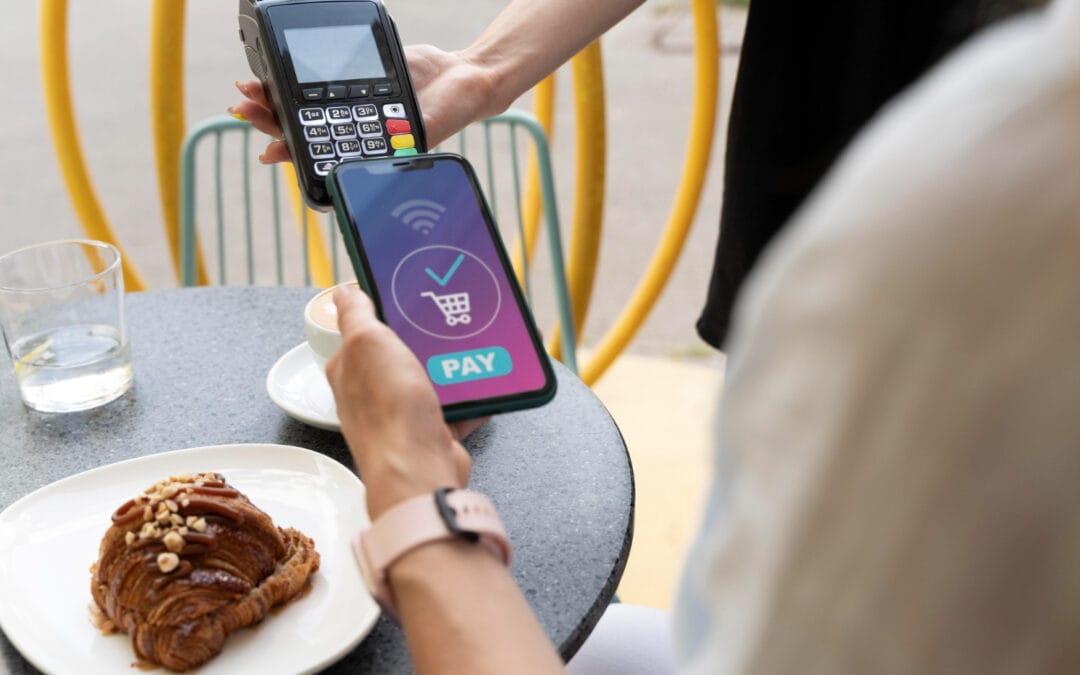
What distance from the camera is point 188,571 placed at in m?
0.58

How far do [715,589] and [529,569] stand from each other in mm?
345

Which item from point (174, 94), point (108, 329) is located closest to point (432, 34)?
point (174, 94)

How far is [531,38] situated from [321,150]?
0.30 metres

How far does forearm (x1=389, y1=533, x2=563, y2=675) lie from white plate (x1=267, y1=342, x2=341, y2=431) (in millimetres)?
304

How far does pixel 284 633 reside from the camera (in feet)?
1.95

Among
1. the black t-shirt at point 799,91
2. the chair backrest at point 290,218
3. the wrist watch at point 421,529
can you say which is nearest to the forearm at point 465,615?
the wrist watch at point 421,529

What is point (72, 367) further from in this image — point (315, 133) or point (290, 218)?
point (290, 218)

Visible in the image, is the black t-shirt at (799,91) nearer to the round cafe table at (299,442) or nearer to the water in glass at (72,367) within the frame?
the round cafe table at (299,442)

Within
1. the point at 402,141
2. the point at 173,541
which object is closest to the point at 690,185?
the point at 402,141

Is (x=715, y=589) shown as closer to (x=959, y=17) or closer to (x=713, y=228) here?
(x=959, y=17)

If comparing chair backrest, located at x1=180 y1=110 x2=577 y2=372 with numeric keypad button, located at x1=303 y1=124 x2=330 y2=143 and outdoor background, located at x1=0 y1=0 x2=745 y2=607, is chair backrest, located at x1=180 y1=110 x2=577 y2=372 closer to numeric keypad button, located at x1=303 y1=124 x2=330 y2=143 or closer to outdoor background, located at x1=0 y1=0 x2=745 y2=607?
outdoor background, located at x1=0 y1=0 x2=745 y2=607

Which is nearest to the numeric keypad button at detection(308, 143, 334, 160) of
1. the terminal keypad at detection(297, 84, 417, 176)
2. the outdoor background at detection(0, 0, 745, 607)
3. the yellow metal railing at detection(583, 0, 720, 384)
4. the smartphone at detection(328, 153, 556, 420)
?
the terminal keypad at detection(297, 84, 417, 176)

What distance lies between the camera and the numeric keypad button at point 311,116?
0.77 m

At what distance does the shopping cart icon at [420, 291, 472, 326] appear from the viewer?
0.59 meters
